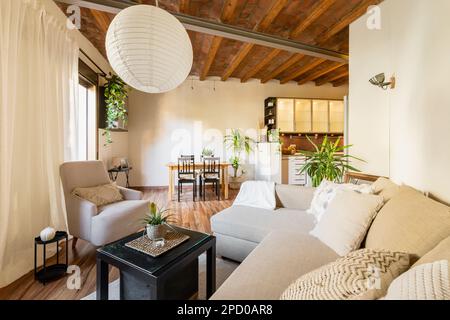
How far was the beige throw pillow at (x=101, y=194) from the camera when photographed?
2.09m

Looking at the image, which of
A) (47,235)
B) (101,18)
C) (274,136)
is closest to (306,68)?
(274,136)

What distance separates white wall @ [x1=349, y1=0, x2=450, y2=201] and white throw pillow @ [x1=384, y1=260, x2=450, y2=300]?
4.11 feet

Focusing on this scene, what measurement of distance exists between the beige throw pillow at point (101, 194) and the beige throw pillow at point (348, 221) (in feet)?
7.03

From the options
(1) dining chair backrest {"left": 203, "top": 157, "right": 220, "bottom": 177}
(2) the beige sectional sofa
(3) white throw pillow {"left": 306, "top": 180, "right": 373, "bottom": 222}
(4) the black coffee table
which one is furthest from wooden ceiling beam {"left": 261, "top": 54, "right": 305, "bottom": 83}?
(4) the black coffee table

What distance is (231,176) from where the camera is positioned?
5387 mm

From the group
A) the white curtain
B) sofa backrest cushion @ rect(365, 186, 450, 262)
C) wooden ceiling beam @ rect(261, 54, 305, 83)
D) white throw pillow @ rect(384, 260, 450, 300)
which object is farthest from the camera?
wooden ceiling beam @ rect(261, 54, 305, 83)

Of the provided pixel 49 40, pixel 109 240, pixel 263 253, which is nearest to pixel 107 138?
pixel 49 40

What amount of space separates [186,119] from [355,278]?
5.02 metres

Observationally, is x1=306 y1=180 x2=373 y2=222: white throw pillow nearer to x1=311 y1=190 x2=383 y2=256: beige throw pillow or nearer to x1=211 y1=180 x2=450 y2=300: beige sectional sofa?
x1=211 y1=180 x2=450 y2=300: beige sectional sofa

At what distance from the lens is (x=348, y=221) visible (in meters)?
1.26

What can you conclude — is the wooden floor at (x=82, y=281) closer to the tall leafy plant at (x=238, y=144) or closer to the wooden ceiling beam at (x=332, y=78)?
the tall leafy plant at (x=238, y=144)

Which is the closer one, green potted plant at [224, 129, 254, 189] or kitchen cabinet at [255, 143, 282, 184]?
kitchen cabinet at [255, 143, 282, 184]

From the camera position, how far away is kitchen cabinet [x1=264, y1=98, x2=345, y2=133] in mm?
5277

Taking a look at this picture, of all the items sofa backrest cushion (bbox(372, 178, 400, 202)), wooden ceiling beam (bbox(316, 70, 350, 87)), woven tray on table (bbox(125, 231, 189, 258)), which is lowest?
woven tray on table (bbox(125, 231, 189, 258))
